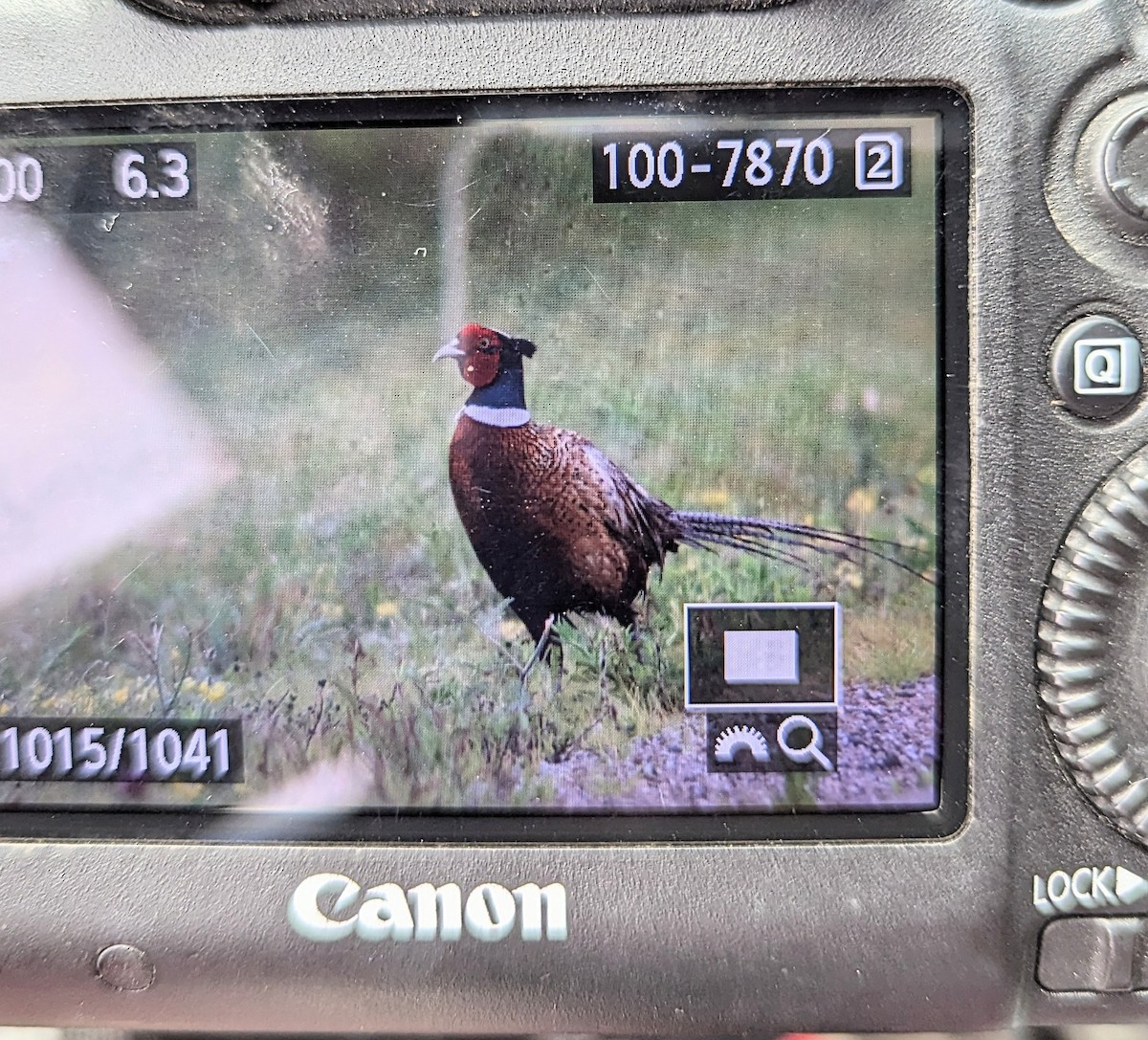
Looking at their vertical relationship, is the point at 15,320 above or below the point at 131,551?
above

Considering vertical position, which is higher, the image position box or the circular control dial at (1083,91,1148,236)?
the circular control dial at (1083,91,1148,236)

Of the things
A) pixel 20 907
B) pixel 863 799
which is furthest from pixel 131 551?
pixel 863 799

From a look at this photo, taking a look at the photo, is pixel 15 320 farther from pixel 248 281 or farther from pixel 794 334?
pixel 794 334

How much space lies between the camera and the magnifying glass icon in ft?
1.91

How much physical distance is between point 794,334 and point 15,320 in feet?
1.68

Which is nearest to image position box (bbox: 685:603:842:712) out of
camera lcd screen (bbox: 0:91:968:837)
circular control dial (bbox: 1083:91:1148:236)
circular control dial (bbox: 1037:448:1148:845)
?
camera lcd screen (bbox: 0:91:968:837)

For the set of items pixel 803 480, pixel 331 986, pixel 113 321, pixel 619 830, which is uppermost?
pixel 113 321

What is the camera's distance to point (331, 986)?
0.59 meters

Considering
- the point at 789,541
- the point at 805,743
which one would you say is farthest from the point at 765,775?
the point at 789,541

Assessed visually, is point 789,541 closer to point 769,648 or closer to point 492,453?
point 769,648

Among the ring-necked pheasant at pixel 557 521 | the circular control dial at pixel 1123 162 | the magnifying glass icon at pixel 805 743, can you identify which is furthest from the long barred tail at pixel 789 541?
the circular control dial at pixel 1123 162

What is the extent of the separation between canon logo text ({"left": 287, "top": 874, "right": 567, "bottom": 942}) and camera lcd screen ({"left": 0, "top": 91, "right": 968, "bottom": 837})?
0.17 feet

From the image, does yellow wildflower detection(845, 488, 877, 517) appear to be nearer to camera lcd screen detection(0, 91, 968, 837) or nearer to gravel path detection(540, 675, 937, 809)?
camera lcd screen detection(0, 91, 968, 837)

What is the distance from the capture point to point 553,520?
0.59 meters
